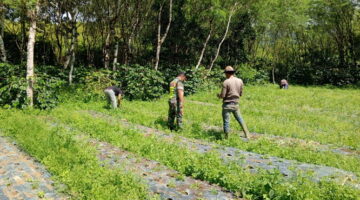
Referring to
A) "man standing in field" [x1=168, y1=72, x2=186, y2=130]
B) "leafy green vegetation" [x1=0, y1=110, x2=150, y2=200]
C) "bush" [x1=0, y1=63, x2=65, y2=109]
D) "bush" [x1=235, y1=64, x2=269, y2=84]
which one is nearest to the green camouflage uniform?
"man standing in field" [x1=168, y1=72, x2=186, y2=130]

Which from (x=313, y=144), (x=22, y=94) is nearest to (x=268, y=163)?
(x=313, y=144)

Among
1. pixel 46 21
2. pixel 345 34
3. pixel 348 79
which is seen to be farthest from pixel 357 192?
pixel 345 34

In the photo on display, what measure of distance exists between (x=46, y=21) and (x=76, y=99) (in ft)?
51.1

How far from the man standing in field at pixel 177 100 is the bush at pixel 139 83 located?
7.94m

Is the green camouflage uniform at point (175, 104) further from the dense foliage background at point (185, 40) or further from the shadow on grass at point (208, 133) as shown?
the dense foliage background at point (185, 40)

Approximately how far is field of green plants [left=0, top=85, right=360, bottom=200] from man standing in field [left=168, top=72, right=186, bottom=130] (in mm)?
442

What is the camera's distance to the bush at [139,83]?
18078 mm

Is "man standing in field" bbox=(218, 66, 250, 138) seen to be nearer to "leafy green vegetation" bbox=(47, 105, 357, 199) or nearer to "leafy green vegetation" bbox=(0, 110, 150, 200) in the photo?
"leafy green vegetation" bbox=(47, 105, 357, 199)

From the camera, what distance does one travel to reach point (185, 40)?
94.9 ft

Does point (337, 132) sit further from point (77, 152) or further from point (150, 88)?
point (150, 88)

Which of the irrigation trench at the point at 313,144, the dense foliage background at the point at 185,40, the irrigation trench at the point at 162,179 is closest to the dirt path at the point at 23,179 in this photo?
the irrigation trench at the point at 162,179

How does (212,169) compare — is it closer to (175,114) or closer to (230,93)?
(230,93)

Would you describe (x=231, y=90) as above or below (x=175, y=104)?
above

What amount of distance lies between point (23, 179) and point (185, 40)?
24.5 metres
